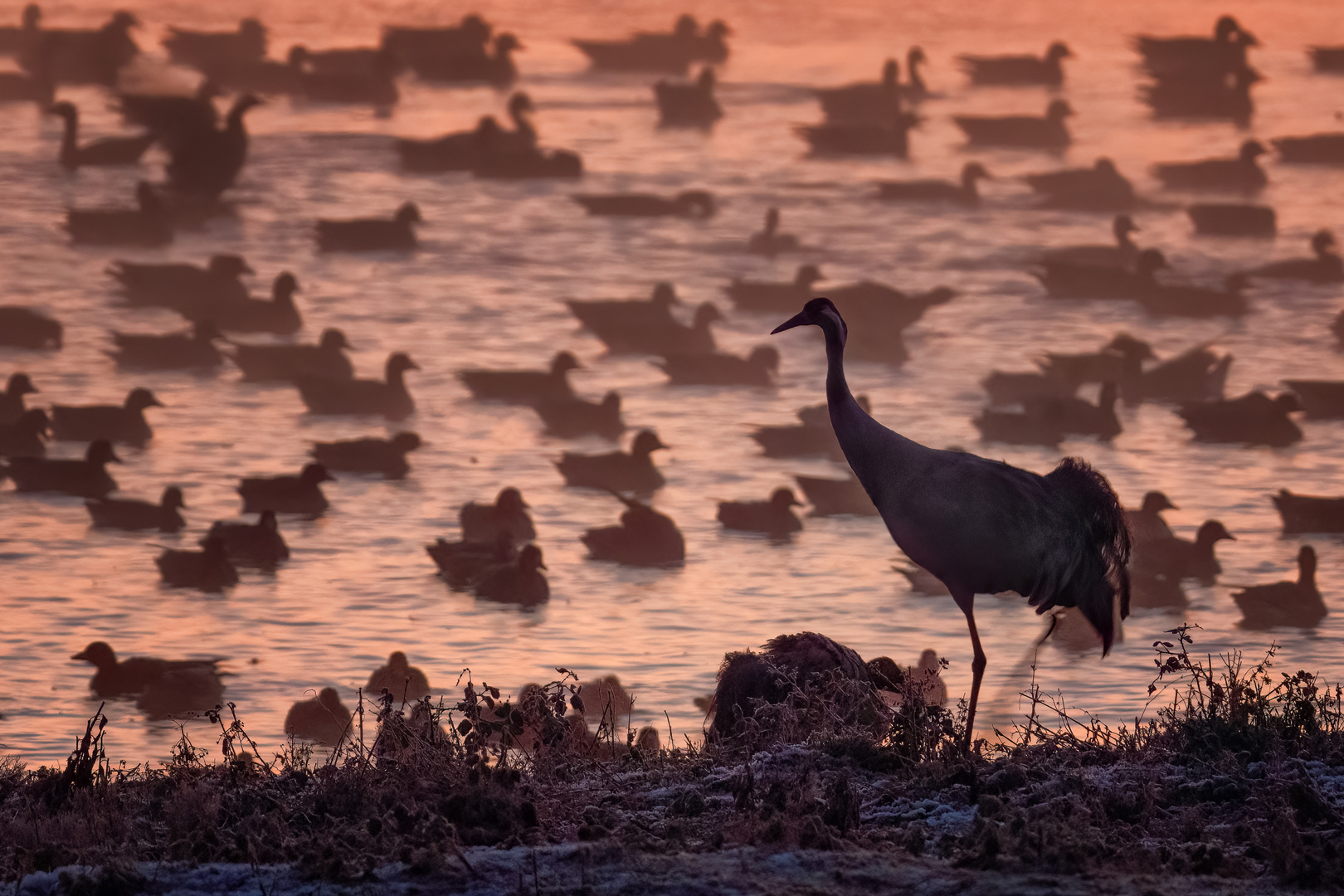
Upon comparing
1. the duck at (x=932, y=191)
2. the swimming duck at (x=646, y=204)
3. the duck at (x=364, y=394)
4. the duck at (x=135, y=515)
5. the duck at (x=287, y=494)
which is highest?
the duck at (x=932, y=191)

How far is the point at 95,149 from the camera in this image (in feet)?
128

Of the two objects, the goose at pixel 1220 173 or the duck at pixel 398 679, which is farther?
the goose at pixel 1220 173

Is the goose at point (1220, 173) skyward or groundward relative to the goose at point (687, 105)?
groundward

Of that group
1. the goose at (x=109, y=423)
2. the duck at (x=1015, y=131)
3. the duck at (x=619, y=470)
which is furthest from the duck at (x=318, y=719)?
the duck at (x=1015, y=131)

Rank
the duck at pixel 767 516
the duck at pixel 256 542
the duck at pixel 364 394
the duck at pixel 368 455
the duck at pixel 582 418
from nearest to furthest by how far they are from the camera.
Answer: the duck at pixel 256 542 < the duck at pixel 767 516 < the duck at pixel 368 455 < the duck at pixel 582 418 < the duck at pixel 364 394

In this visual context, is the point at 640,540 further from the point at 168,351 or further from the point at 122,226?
the point at 122,226

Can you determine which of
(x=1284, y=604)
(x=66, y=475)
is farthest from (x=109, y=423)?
(x=1284, y=604)

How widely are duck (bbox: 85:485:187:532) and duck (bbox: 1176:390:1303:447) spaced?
11.3 metres

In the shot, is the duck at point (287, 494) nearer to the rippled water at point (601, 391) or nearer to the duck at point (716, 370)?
the rippled water at point (601, 391)

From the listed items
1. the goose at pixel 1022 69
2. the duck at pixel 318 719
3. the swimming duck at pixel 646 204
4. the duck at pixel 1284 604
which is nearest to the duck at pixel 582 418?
the duck at pixel 1284 604

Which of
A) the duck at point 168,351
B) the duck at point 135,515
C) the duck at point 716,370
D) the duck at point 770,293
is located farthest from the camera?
the duck at point 770,293

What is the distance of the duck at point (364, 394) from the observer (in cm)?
2508

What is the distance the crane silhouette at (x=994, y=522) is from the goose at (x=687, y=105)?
1304 inches

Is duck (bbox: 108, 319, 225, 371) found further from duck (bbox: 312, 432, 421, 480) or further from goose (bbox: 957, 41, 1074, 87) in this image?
goose (bbox: 957, 41, 1074, 87)
